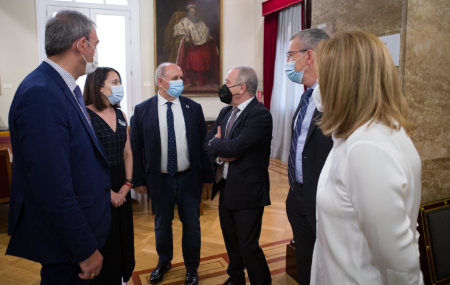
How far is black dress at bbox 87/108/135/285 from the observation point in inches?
76.8

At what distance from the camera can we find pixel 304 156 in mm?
1792

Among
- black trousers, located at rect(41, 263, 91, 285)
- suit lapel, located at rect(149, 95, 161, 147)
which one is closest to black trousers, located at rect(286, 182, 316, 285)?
suit lapel, located at rect(149, 95, 161, 147)

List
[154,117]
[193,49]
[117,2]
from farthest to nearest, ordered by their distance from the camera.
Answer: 1. [193,49]
2. [117,2]
3. [154,117]

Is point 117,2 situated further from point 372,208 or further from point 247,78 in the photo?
point 372,208

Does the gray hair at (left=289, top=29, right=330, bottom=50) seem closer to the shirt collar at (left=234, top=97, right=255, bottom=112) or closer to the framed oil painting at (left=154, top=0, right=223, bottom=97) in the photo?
the shirt collar at (left=234, top=97, right=255, bottom=112)

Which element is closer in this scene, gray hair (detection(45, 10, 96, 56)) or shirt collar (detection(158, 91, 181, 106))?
gray hair (detection(45, 10, 96, 56))

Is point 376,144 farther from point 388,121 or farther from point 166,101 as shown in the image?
point 166,101

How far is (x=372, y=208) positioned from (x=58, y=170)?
1.06m

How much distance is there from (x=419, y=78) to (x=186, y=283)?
7.07 ft

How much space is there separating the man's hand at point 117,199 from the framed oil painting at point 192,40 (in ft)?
20.9

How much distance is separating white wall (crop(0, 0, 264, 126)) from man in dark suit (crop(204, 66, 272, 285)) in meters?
6.06

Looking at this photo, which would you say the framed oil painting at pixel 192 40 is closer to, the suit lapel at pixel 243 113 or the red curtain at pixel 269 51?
the red curtain at pixel 269 51

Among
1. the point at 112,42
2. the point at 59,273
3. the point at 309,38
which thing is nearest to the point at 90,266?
the point at 59,273

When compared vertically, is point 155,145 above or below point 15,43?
below
